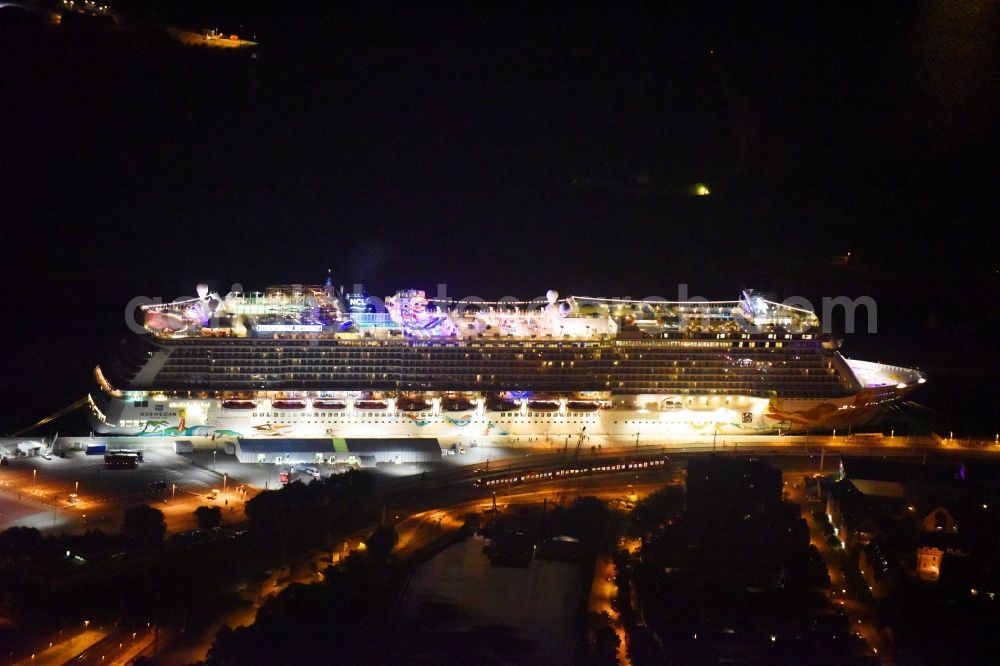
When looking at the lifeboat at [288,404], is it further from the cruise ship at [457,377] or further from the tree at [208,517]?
the tree at [208,517]

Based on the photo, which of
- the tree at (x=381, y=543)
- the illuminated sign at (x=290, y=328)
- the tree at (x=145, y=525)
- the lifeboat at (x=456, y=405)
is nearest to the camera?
the tree at (x=381, y=543)

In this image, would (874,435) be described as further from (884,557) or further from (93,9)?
(93,9)

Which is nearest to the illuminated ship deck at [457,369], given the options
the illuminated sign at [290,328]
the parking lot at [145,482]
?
the illuminated sign at [290,328]

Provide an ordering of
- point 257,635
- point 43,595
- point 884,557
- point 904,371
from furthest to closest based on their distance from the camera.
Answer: point 904,371 → point 884,557 → point 43,595 → point 257,635

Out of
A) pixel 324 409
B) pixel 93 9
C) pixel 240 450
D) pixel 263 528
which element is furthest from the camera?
pixel 93 9

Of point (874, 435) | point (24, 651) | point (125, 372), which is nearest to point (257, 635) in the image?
point (24, 651)

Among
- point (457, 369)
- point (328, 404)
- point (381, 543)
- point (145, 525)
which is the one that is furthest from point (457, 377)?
point (145, 525)
